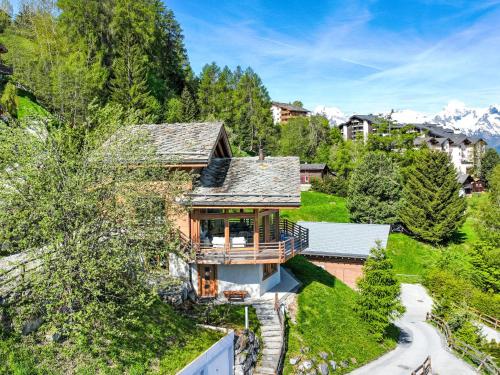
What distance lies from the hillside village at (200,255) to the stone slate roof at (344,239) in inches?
6.8

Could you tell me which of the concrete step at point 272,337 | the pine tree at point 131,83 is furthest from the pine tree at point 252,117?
the concrete step at point 272,337

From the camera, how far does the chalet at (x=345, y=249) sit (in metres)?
30.9

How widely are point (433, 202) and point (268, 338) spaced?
118 ft

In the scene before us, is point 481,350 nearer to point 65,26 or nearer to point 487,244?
point 487,244

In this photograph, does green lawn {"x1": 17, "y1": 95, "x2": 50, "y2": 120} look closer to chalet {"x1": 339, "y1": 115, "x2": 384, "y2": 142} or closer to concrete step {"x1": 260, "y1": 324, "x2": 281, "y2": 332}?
concrete step {"x1": 260, "y1": 324, "x2": 281, "y2": 332}

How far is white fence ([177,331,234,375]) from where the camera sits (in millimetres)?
13261

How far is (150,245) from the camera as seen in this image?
1315cm

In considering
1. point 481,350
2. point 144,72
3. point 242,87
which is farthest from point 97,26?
point 481,350

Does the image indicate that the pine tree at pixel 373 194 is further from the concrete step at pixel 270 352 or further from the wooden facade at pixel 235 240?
the concrete step at pixel 270 352

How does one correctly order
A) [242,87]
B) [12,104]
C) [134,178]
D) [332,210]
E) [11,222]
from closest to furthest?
[11,222] < [134,178] < [12,104] < [332,210] < [242,87]

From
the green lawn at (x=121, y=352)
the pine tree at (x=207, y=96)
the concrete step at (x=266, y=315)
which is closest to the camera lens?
the green lawn at (x=121, y=352)

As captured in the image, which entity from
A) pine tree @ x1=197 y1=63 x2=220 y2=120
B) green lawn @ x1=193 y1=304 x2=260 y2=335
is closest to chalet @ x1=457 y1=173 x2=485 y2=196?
pine tree @ x1=197 y1=63 x2=220 y2=120

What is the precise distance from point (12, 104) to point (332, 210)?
37602 millimetres

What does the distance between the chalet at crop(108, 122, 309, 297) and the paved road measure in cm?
703
